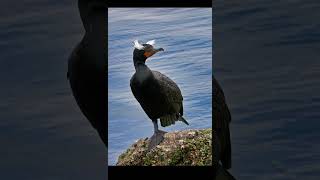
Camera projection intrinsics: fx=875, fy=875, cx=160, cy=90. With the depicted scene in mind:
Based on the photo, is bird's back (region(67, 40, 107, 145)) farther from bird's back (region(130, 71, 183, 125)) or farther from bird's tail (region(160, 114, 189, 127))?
bird's tail (region(160, 114, 189, 127))

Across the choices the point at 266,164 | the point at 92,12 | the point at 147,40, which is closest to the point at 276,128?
the point at 266,164

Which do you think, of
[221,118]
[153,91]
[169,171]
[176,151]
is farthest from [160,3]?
[169,171]

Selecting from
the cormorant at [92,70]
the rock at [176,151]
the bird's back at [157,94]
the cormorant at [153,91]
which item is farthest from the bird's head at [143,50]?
the rock at [176,151]

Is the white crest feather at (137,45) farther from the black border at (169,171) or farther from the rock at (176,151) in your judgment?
the rock at (176,151)

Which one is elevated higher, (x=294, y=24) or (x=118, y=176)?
(x=294, y=24)

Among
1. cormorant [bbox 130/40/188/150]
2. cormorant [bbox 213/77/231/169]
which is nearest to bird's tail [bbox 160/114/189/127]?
cormorant [bbox 130/40/188/150]

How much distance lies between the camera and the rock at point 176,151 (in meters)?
6.34

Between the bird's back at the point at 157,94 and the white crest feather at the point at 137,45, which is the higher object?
the white crest feather at the point at 137,45

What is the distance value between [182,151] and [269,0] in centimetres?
130

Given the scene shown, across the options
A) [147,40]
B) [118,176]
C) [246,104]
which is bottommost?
[118,176]

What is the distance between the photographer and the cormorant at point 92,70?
639 cm

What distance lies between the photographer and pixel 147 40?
21.0ft

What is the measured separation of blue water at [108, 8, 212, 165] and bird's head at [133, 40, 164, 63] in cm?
3

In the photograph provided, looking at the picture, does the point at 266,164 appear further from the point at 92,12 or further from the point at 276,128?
the point at 92,12
